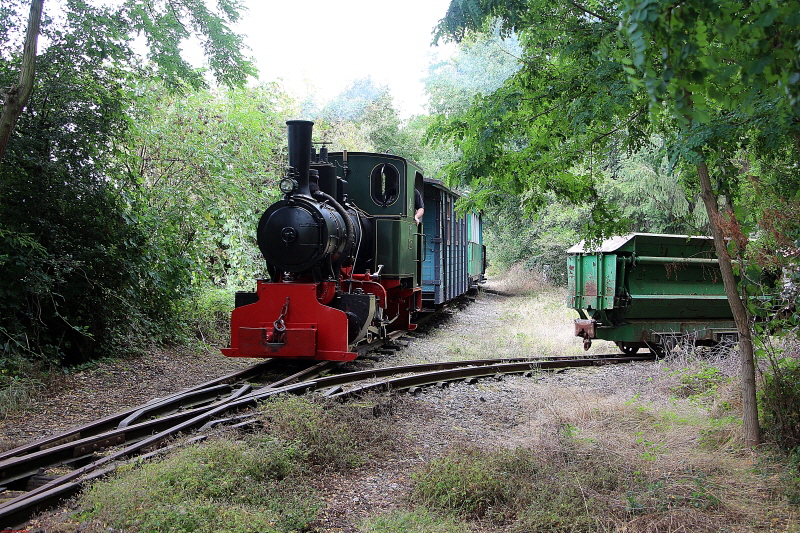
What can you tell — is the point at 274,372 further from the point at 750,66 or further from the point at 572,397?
the point at 750,66

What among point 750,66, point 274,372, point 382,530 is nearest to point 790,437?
point 382,530

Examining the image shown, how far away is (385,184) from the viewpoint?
32.1 feet

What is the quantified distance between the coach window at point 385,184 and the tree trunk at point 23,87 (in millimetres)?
4907

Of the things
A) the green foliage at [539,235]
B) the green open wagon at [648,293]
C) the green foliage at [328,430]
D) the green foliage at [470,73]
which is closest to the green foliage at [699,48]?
the green foliage at [328,430]

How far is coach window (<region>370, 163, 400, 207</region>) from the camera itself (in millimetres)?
9703

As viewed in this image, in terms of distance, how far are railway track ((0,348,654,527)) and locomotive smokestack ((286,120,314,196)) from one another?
8.48 feet

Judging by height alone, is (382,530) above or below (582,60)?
below

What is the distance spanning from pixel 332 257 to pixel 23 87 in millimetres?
3894

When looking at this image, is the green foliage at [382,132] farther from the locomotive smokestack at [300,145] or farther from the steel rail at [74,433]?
the steel rail at [74,433]

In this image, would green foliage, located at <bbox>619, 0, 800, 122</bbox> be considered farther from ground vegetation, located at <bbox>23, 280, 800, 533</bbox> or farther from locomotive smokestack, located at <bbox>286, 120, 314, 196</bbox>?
locomotive smokestack, located at <bbox>286, 120, 314, 196</bbox>

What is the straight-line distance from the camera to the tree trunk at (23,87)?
19.9 ft

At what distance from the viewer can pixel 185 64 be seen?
9211 mm

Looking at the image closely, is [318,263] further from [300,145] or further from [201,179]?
[201,179]

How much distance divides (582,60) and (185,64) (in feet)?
20.9
